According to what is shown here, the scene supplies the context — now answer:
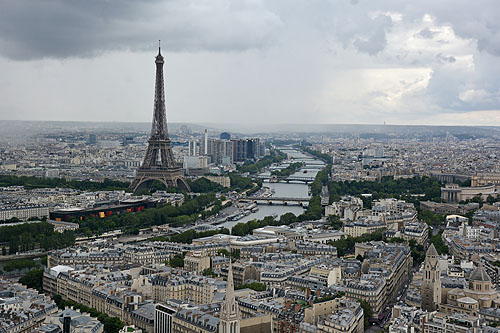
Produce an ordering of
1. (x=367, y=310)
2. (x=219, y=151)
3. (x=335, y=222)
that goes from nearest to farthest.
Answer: (x=367, y=310)
(x=335, y=222)
(x=219, y=151)

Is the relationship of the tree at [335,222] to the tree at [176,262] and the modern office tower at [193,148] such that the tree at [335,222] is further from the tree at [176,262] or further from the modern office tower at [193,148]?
the modern office tower at [193,148]

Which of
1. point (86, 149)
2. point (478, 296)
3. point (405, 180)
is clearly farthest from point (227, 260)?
point (86, 149)

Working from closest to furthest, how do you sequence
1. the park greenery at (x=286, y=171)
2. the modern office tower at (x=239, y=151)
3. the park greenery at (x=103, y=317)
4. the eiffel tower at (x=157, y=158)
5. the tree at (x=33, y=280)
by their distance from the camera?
the park greenery at (x=103, y=317) → the tree at (x=33, y=280) → the eiffel tower at (x=157, y=158) → the park greenery at (x=286, y=171) → the modern office tower at (x=239, y=151)

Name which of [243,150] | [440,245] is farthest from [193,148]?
[440,245]

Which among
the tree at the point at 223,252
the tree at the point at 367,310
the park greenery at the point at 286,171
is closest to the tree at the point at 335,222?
the tree at the point at 223,252

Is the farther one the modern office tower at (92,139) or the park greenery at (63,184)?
the modern office tower at (92,139)

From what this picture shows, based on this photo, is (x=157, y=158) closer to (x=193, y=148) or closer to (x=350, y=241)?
(x=350, y=241)
